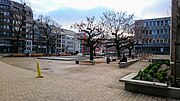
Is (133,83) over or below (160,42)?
below

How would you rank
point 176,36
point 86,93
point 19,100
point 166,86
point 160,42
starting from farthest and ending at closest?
point 160,42, point 176,36, point 86,93, point 166,86, point 19,100

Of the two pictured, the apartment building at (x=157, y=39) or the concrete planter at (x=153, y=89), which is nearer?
the concrete planter at (x=153, y=89)

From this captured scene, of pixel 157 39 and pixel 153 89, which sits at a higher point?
pixel 157 39

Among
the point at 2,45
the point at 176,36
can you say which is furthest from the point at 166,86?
the point at 2,45

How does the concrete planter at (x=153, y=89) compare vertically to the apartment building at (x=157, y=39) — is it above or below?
below

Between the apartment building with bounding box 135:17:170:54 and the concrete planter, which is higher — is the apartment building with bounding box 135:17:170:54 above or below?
above

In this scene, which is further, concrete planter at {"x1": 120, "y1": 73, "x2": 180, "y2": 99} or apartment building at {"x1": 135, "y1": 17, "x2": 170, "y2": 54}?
apartment building at {"x1": 135, "y1": 17, "x2": 170, "y2": 54}

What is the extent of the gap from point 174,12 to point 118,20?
73.7ft

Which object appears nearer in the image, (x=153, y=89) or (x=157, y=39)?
(x=153, y=89)

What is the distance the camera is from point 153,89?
663cm

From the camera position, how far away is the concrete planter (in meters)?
6.24

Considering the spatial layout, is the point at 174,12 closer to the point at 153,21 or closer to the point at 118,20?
the point at 118,20

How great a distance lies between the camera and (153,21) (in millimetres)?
75250

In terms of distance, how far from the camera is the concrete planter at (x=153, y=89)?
6.24m
